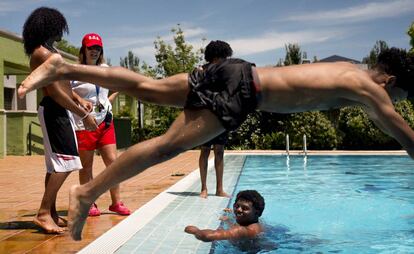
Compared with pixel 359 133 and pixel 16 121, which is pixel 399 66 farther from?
pixel 359 133

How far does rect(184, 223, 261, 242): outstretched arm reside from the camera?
4.88 metres

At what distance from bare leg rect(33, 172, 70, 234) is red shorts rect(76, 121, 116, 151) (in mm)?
832

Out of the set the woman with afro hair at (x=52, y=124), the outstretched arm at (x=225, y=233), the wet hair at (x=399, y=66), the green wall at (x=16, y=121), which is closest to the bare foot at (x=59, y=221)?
the woman with afro hair at (x=52, y=124)

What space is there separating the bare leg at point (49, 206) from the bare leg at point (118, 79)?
1880mm

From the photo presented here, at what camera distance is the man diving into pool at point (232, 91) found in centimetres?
335

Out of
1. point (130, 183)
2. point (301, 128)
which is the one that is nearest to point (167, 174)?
point (130, 183)

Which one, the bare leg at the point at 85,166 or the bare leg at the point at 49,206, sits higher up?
the bare leg at the point at 85,166

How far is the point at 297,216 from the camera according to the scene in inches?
299

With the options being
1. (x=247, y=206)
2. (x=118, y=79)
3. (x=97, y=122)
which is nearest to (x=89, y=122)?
(x=97, y=122)

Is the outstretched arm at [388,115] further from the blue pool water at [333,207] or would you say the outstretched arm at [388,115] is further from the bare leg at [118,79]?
the blue pool water at [333,207]

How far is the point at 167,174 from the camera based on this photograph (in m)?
11.3

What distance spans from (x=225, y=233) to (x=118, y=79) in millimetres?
2177

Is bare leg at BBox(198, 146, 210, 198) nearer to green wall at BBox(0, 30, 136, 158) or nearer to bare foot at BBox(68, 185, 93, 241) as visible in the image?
bare foot at BBox(68, 185, 93, 241)

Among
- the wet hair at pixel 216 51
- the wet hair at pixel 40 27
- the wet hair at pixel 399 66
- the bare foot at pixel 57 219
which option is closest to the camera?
the wet hair at pixel 399 66
